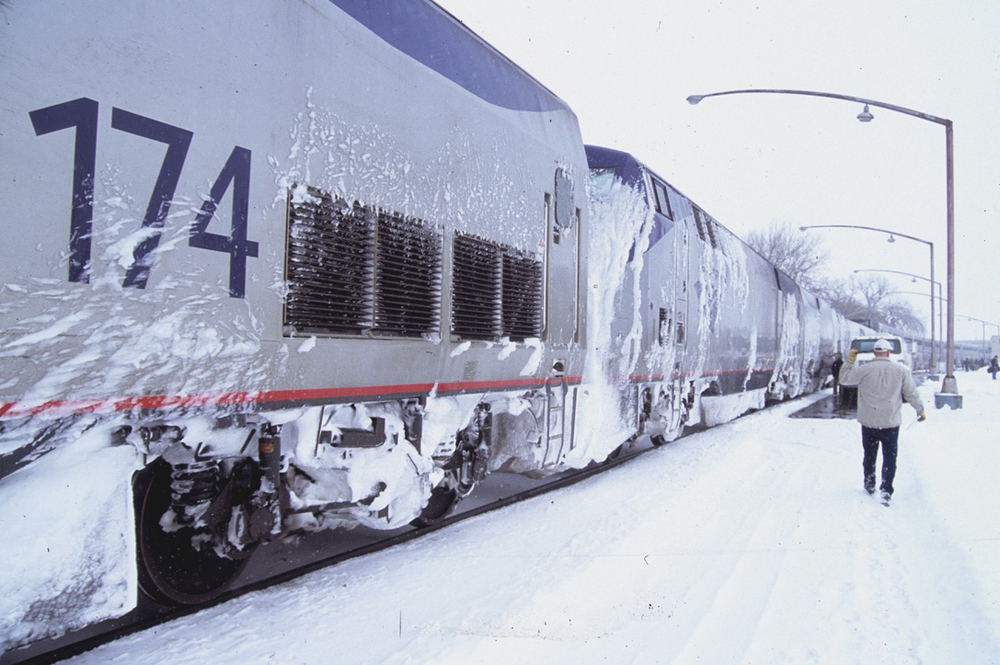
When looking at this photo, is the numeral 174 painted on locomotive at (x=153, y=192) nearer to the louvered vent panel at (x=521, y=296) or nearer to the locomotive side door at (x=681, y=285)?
the louvered vent panel at (x=521, y=296)

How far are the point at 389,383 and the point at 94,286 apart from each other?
5.69ft

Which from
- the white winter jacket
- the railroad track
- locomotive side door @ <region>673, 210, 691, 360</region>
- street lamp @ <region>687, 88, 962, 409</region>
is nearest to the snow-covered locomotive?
the railroad track

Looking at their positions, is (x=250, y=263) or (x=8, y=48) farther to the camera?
(x=250, y=263)

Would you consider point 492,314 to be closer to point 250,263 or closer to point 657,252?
point 250,263

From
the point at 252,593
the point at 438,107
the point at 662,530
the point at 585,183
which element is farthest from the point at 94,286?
the point at 585,183

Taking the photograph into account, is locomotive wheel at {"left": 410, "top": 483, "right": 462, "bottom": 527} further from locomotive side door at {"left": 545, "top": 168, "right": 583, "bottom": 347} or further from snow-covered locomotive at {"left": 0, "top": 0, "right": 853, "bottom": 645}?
locomotive side door at {"left": 545, "top": 168, "right": 583, "bottom": 347}

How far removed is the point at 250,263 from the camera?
3.18m

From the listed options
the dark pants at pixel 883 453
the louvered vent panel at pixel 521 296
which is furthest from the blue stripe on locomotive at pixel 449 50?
the dark pants at pixel 883 453

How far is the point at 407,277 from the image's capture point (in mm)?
4098

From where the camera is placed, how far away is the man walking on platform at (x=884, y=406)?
265 inches

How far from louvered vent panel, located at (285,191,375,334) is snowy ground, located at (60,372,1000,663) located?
155 cm

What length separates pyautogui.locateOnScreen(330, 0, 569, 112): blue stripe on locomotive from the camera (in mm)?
4045

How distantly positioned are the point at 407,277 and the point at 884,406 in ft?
16.7

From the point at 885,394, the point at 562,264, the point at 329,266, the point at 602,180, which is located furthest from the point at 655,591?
the point at 602,180
